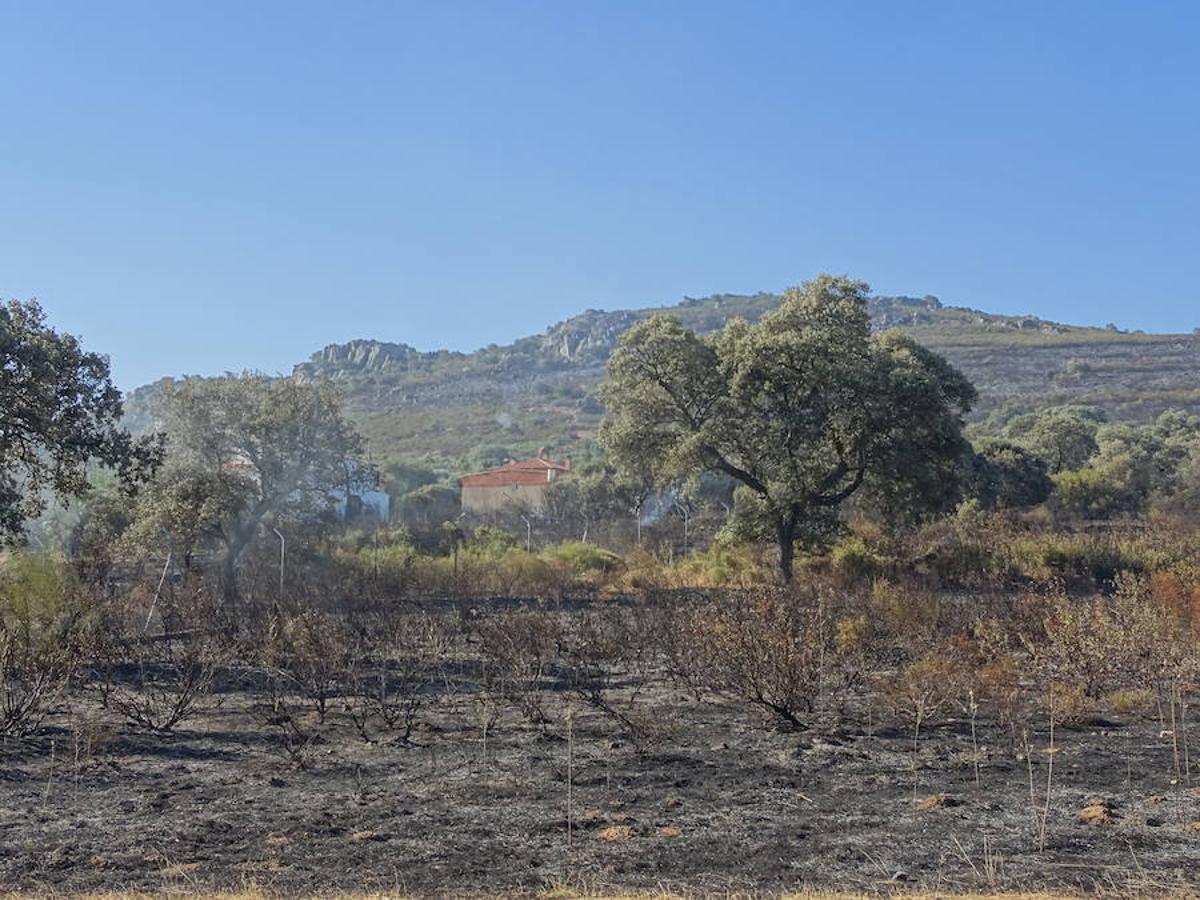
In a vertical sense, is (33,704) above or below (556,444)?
below

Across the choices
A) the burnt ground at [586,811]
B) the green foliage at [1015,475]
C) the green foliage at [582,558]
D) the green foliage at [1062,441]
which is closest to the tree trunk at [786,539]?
the green foliage at [582,558]

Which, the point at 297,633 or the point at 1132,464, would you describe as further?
the point at 1132,464

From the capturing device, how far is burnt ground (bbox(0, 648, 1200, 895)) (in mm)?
5941

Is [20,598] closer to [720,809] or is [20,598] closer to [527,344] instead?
[720,809]

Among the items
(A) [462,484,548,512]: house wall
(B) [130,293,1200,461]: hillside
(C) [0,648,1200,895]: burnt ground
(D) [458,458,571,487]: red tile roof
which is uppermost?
(B) [130,293,1200,461]: hillside

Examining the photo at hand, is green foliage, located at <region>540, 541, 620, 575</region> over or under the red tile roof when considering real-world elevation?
under

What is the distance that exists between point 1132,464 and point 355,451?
2683cm

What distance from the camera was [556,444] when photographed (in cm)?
9456

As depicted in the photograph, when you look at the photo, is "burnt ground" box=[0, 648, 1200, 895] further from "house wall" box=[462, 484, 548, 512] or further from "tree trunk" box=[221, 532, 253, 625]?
"house wall" box=[462, 484, 548, 512]

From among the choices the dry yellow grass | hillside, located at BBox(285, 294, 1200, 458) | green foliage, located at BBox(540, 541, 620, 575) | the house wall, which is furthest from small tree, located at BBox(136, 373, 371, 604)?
hillside, located at BBox(285, 294, 1200, 458)

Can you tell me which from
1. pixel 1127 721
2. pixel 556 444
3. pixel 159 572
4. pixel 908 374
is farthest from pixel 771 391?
pixel 556 444

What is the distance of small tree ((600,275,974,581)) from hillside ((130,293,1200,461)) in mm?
33151

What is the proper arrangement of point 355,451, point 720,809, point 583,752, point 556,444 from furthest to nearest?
point 556,444, point 355,451, point 583,752, point 720,809

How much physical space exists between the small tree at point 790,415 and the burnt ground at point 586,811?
13.4 m
